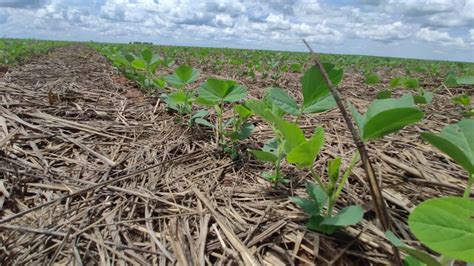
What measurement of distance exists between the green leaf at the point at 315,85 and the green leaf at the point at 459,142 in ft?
1.19

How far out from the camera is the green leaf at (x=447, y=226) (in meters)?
0.54

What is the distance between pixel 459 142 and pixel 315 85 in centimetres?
42

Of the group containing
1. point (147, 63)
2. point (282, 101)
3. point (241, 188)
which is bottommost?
point (241, 188)

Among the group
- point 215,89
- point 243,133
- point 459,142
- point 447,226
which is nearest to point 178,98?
point 215,89

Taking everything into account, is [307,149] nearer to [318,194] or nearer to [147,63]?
[318,194]

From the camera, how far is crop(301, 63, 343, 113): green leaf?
1.03m

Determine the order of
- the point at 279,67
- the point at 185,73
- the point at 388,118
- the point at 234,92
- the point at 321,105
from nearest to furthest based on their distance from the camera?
the point at 388,118 < the point at 321,105 < the point at 234,92 < the point at 185,73 < the point at 279,67

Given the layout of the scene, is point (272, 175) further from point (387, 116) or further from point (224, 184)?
point (387, 116)

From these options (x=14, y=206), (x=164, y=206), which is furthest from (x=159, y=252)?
(x=14, y=206)

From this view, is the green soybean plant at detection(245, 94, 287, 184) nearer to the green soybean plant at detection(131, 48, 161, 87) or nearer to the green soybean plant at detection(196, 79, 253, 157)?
the green soybean plant at detection(196, 79, 253, 157)

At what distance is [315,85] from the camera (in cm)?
105

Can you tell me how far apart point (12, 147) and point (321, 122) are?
1.57 m

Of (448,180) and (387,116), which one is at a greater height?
(387,116)

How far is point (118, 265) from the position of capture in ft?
3.03
